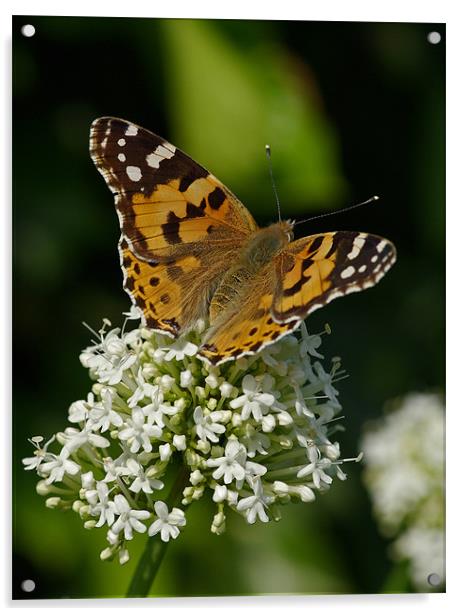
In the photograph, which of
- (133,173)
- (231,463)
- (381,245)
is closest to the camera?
(381,245)

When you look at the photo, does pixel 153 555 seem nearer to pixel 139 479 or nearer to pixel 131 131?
pixel 139 479

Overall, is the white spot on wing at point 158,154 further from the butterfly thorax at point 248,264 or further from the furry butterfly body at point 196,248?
the butterfly thorax at point 248,264

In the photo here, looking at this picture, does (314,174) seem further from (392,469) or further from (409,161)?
(392,469)

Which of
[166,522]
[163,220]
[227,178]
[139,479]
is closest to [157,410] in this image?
[139,479]

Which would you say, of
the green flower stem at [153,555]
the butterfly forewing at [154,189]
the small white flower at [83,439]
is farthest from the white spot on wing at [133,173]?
the green flower stem at [153,555]

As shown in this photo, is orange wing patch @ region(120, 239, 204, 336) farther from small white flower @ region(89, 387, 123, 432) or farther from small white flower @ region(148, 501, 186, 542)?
small white flower @ region(148, 501, 186, 542)

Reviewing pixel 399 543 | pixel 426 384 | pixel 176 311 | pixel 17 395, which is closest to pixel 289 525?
pixel 399 543

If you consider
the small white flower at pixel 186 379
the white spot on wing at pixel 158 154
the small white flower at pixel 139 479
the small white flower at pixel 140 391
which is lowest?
the small white flower at pixel 139 479
